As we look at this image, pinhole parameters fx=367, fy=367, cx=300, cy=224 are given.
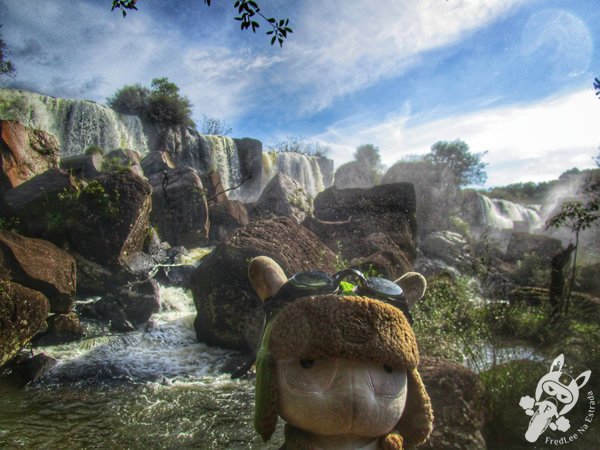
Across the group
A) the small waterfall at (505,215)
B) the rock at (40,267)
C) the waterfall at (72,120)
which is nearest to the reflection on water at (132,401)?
the rock at (40,267)

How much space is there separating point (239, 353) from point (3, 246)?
434 cm

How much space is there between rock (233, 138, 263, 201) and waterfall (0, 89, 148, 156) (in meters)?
6.68

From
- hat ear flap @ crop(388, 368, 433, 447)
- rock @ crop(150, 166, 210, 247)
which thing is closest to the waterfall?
rock @ crop(150, 166, 210, 247)

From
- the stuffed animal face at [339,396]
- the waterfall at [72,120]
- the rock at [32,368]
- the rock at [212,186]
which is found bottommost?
the rock at [32,368]

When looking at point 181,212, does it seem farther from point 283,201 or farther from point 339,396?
point 339,396

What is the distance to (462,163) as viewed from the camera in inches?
1645

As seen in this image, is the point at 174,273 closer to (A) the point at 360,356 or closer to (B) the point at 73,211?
(B) the point at 73,211

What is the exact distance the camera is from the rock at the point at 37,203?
26.9ft

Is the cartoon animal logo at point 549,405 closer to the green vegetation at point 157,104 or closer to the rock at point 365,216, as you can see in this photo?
the rock at point 365,216

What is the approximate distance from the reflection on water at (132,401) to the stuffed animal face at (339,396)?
6.92ft

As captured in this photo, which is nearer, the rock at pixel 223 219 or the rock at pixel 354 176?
the rock at pixel 223 219

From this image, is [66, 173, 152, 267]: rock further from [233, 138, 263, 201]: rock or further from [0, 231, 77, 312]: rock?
[233, 138, 263, 201]: rock

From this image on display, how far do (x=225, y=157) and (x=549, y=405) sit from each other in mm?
21122

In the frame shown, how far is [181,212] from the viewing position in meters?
13.5
